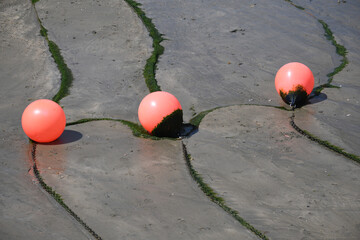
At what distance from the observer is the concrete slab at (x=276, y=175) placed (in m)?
5.93

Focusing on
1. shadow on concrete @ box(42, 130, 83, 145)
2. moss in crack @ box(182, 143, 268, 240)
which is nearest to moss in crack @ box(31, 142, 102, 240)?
shadow on concrete @ box(42, 130, 83, 145)

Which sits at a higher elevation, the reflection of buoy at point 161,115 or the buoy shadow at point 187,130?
the reflection of buoy at point 161,115

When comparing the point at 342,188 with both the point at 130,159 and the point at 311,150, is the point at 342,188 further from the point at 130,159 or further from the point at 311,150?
the point at 130,159

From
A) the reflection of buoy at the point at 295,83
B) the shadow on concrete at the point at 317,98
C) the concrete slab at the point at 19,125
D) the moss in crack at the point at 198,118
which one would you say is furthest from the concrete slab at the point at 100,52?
the shadow on concrete at the point at 317,98

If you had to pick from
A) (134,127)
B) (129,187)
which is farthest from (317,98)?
(129,187)

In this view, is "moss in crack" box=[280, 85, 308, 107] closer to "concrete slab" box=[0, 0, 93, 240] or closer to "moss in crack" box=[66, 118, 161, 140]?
"moss in crack" box=[66, 118, 161, 140]

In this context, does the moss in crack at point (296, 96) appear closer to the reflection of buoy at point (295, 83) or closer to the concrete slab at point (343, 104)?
the reflection of buoy at point (295, 83)

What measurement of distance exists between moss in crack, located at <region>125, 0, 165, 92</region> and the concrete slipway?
0.13 meters

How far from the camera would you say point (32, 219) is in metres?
5.89

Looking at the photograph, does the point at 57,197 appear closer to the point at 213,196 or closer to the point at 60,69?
the point at 213,196

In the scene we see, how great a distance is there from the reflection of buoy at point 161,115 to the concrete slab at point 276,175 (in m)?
0.37

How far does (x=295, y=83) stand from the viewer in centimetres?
870

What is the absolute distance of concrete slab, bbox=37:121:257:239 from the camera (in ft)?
19.0

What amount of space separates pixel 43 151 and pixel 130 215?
2047 mm
